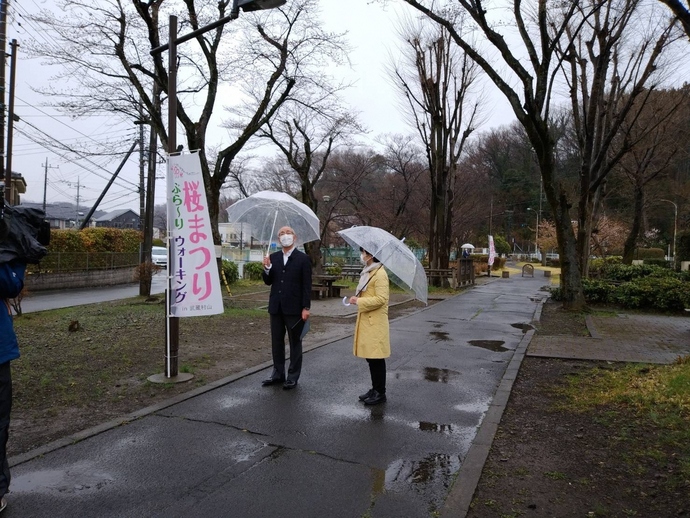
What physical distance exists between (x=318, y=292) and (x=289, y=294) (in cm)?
1070

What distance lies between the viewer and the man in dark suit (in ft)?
19.7


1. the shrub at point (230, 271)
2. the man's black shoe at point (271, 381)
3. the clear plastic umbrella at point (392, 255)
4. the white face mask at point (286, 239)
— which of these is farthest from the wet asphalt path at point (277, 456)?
the shrub at point (230, 271)

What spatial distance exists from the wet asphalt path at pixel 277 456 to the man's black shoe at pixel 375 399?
8cm

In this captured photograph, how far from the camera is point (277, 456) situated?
4.16 meters

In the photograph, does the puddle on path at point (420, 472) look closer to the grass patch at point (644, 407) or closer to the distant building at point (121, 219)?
the grass patch at point (644, 407)

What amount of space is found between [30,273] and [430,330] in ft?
60.8

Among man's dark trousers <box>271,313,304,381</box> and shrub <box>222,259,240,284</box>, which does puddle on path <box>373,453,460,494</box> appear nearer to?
man's dark trousers <box>271,313,304,381</box>

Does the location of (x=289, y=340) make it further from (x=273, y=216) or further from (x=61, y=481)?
(x=61, y=481)

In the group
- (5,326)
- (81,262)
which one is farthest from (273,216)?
(81,262)

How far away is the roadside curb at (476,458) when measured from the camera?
3357 mm

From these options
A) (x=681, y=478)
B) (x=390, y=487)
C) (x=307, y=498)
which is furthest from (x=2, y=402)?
(x=681, y=478)

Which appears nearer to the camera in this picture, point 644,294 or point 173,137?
point 173,137

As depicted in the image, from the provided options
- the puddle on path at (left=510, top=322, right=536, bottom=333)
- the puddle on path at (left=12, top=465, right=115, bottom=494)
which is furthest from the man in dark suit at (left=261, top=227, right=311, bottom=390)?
the puddle on path at (left=510, top=322, right=536, bottom=333)

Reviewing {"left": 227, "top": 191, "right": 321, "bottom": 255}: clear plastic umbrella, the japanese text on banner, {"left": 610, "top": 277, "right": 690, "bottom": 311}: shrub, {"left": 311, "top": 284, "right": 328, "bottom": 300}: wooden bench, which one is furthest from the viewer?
{"left": 311, "top": 284, "right": 328, "bottom": 300}: wooden bench
